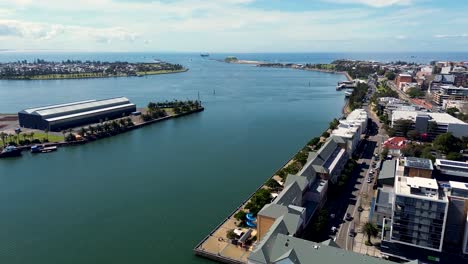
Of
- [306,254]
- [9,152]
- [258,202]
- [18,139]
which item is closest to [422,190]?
[306,254]

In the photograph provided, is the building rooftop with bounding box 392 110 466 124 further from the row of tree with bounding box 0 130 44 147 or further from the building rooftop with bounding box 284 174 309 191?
the row of tree with bounding box 0 130 44 147

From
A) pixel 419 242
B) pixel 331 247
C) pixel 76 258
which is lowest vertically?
pixel 76 258

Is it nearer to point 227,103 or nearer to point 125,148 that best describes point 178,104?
point 227,103

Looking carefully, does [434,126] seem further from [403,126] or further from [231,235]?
[231,235]

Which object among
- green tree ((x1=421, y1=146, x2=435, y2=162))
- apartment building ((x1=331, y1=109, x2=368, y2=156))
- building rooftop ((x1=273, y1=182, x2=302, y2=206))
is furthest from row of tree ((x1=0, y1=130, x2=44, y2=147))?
green tree ((x1=421, y1=146, x2=435, y2=162))

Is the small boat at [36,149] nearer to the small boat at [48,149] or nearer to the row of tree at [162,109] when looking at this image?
the small boat at [48,149]

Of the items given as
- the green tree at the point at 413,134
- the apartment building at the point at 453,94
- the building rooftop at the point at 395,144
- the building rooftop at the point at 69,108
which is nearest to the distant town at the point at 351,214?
the building rooftop at the point at 395,144

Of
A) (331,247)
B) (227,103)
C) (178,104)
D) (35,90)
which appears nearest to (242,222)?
(331,247)
